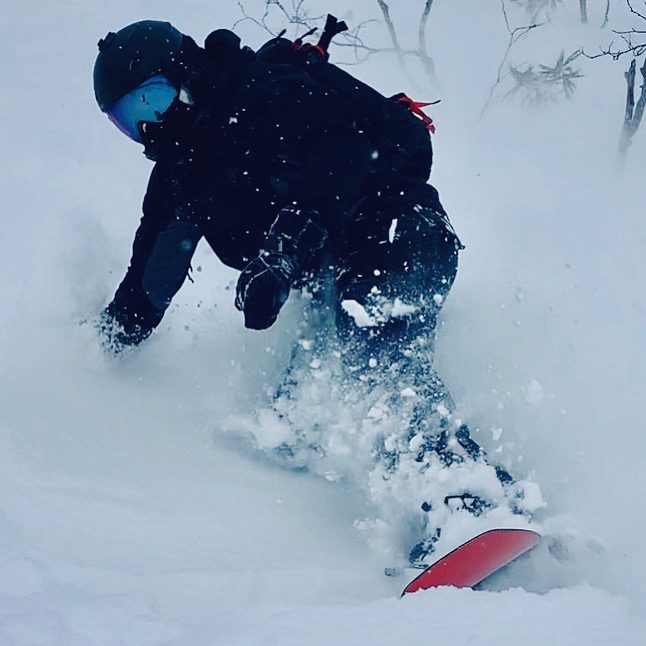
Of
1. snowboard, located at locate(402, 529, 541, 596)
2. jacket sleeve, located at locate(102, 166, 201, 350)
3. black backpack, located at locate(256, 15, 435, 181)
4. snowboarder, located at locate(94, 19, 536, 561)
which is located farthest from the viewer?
jacket sleeve, located at locate(102, 166, 201, 350)

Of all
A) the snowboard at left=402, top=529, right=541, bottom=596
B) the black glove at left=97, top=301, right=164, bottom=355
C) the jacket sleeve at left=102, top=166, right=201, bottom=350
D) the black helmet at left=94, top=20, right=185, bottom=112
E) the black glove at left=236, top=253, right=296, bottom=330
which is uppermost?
the black helmet at left=94, top=20, right=185, bottom=112

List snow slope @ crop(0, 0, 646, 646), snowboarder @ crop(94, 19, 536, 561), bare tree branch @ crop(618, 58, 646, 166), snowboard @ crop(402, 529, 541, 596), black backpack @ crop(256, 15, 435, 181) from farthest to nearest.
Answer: bare tree branch @ crop(618, 58, 646, 166) → black backpack @ crop(256, 15, 435, 181) → snowboarder @ crop(94, 19, 536, 561) → snowboard @ crop(402, 529, 541, 596) → snow slope @ crop(0, 0, 646, 646)

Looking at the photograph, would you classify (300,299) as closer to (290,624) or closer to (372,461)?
(372,461)

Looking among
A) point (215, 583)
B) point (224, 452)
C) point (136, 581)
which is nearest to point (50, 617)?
point (136, 581)

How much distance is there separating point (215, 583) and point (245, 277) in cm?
82

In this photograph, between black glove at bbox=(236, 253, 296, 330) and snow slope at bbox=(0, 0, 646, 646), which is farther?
black glove at bbox=(236, 253, 296, 330)

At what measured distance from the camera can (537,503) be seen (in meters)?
1.96

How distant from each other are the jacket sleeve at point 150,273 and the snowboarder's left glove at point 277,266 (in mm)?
685

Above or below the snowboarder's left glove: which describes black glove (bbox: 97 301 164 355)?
above

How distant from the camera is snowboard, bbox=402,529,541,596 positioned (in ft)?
5.15

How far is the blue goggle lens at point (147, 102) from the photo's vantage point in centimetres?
217

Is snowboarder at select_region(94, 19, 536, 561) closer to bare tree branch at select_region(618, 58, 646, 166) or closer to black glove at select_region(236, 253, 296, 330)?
black glove at select_region(236, 253, 296, 330)

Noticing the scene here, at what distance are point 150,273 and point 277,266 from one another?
35.5 inches

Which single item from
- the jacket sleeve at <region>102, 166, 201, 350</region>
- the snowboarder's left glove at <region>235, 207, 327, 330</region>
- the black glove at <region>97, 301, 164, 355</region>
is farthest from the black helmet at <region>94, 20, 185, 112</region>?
the black glove at <region>97, 301, 164, 355</region>
